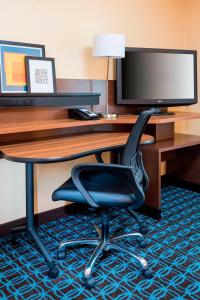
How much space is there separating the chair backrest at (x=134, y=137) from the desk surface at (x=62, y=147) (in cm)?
22

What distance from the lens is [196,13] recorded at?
10.4 ft

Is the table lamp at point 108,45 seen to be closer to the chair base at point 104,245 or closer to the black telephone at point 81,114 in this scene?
the black telephone at point 81,114

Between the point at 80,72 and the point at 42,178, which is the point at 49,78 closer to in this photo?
the point at 80,72

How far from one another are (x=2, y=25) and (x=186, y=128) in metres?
2.23

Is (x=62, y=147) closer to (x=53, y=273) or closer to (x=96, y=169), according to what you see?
(x=96, y=169)

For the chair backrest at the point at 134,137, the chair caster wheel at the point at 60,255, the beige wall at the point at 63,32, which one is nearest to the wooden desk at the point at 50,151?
the chair caster wheel at the point at 60,255

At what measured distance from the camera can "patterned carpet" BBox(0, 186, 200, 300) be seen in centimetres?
163

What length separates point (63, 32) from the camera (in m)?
2.38

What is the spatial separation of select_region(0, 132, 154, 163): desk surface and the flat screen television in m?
0.61

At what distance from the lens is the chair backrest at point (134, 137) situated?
5.26ft

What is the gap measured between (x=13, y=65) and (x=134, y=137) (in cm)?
103

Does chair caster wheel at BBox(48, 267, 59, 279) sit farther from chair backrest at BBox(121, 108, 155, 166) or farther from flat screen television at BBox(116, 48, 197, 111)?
flat screen television at BBox(116, 48, 197, 111)

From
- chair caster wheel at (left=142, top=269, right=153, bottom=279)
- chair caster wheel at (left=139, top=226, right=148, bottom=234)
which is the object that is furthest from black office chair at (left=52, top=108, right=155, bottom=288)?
chair caster wheel at (left=139, top=226, right=148, bottom=234)

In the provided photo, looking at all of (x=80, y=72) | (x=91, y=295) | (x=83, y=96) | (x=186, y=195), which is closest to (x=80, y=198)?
(x=91, y=295)
